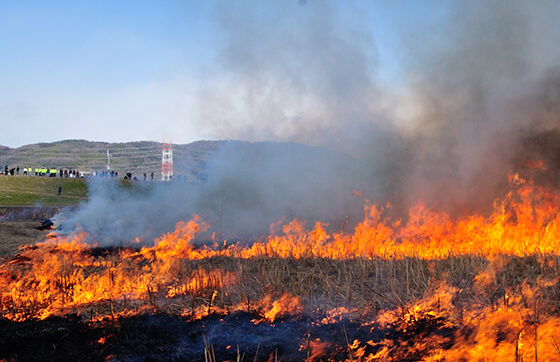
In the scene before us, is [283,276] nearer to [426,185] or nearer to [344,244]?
[344,244]

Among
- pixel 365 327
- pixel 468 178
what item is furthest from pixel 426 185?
pixel 365 327

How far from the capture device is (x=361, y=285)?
248 inches

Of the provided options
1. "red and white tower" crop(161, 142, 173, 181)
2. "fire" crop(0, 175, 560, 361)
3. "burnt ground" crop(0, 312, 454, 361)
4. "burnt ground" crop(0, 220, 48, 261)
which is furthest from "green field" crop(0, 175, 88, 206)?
"burnt ground" crop(0, 312, 454, 361)

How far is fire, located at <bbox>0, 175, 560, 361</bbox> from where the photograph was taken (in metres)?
4.47

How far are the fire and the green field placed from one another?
21518 millimetres

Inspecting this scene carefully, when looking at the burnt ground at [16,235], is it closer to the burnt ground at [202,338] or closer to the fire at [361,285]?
the fire at [361,285]

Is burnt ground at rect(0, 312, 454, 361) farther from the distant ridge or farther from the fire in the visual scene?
the distant ridge

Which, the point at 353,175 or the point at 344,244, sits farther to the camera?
the point at 353,175

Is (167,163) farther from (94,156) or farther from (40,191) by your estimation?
(94,156)

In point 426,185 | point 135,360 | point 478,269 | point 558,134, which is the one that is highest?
point 558,134

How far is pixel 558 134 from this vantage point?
10906mm

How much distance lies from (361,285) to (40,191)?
3631 centimetres

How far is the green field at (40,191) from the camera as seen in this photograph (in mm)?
30062

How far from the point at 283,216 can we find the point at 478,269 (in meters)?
7.19
